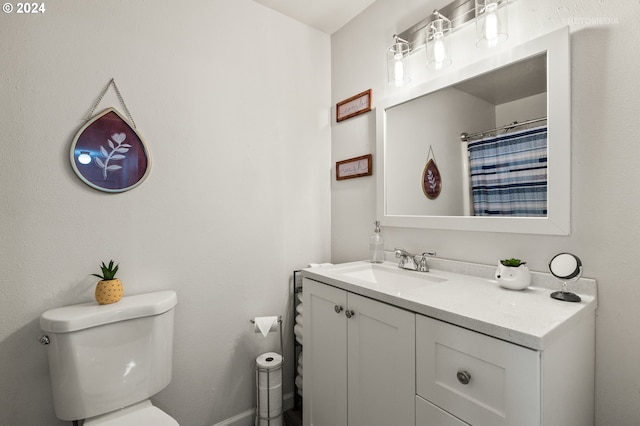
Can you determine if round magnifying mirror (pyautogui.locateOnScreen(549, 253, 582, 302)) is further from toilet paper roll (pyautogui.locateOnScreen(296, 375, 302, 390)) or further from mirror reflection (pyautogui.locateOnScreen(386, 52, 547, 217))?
toilet paper roll (pyautogui.locateOnScreen(296, 375, 302, 390))

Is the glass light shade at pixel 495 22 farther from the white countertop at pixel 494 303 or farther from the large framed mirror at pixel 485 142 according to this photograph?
the white countertop at pixel 494 303

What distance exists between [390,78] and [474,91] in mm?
488

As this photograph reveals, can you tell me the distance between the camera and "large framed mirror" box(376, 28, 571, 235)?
106 cm

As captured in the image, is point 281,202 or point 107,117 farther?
point 281,202

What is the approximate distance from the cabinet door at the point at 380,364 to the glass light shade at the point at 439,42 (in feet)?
3.67

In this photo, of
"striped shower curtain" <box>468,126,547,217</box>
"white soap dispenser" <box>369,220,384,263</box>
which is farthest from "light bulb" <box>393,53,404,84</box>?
"white soap dispenser" <box>369,220,384,263</box>

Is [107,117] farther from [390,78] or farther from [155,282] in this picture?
[390,78]

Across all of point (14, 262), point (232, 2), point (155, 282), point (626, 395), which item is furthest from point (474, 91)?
point (14, 262)

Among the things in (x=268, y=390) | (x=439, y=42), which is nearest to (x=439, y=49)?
(x=439, y=42)

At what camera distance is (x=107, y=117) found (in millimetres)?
1325

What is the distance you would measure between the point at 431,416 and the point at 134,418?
1.05 metres

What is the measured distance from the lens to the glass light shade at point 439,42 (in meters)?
1.38

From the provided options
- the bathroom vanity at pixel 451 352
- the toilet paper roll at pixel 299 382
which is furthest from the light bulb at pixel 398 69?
the toilet paper roll at pixel 299 382

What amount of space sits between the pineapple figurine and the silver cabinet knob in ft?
4.20
